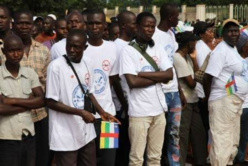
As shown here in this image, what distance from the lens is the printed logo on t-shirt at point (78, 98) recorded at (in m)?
4.55

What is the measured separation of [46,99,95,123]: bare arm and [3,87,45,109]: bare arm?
0.10m

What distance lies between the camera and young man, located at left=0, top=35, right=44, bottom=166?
437cm

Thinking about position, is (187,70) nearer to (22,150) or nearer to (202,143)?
(202,143)

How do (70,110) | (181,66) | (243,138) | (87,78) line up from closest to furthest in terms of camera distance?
(70,110) < (87,78) < (181,66) < (243,138)

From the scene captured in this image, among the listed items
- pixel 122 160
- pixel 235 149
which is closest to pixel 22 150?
pixel 122 160

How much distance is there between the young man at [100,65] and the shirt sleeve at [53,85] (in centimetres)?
85

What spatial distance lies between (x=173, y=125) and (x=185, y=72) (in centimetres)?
71

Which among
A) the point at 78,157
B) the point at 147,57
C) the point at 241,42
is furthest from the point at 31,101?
the point at 241,42

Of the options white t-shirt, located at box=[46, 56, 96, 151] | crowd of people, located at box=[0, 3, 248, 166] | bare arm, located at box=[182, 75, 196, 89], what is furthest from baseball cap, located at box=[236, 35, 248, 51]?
white t-shirt, located at box=[46, 56, 96, 151]

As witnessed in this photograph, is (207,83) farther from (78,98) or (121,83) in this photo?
(78,98)

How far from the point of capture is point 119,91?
19.0ft

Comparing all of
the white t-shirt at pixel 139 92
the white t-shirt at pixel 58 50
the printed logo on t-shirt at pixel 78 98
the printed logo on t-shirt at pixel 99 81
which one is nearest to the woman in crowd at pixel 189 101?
the white t-shirt at pixel 139 92

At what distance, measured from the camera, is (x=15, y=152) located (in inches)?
174

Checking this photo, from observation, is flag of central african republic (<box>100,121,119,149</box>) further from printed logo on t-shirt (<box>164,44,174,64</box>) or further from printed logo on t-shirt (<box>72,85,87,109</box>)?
printed logo on t-shirt (<box>164,44,174,64</box>)
